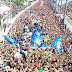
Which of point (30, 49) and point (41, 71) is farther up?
point (30, 49)

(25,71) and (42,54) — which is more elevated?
(42,54)

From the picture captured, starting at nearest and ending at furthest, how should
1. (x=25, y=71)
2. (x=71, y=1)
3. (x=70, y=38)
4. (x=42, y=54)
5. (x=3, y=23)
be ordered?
1. (x=25, y=71)
2. (x=42, y=54)
3. (x=70, y=38)
4. (x=3, y=23)
5. (x=71, y=1)

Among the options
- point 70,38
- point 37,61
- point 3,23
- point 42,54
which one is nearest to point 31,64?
point 37,61

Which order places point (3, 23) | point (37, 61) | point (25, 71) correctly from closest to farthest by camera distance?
point (25, 71) → point (37, 61) → point (3, 23)

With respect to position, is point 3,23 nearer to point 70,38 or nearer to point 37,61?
point 70,38

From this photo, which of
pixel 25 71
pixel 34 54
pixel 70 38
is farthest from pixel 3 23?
pixel 25 71

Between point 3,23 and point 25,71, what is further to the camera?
point 3,23

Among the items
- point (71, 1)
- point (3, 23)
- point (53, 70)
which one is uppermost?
point (71, 1)

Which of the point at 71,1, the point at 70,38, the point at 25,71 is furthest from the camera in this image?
the point at 71,1

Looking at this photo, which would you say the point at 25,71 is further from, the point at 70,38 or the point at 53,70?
the point at 70,38
